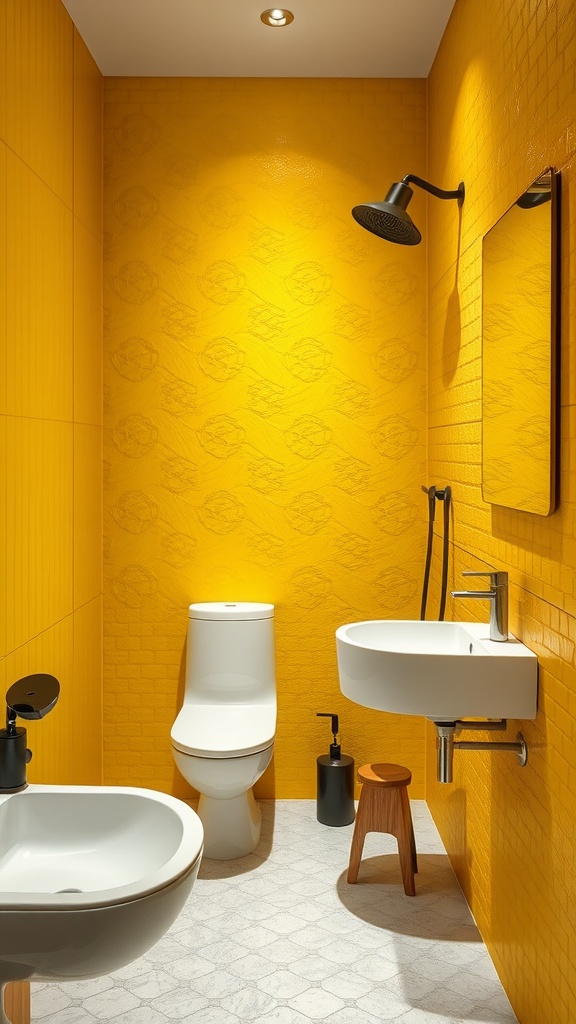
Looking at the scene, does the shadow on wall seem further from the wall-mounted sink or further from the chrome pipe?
the wall-mounted sink

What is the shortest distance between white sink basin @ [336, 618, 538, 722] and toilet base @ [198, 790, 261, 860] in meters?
0.91

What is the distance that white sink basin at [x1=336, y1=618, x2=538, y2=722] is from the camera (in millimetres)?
1840

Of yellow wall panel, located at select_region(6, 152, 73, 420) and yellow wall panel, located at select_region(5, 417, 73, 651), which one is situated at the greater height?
yellow wall panel, located at select_region(6, 152, 73, 420)

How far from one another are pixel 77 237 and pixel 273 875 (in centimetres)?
218

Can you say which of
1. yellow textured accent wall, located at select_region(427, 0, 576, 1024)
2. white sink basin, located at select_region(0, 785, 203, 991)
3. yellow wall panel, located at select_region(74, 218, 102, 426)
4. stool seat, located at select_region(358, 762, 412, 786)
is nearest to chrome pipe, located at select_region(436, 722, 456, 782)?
yellow textured accent wall, located at select_region(427, 0, 576, 1024)

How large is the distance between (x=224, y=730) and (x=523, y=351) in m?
1.62

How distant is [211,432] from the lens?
3.26 m

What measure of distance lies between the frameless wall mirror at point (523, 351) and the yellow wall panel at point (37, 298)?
48.5 inches

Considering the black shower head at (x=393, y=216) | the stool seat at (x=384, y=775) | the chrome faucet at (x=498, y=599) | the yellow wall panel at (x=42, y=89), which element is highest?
the yellow wall panel at (x=42, y=89)

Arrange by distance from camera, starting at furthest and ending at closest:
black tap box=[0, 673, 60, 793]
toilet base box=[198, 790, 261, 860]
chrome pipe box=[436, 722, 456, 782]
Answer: toilet base box=[198, 790, 261, 860] → chrome pipe box=[436, 722, 456, 782] → black tap box=[0, 673, 60, 793]

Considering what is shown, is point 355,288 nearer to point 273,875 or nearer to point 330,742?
point 330,742

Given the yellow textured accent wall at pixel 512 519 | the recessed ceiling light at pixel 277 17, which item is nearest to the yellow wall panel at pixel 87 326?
the recessed ceiling light at pixel 277 17

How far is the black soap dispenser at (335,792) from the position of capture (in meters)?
3.09

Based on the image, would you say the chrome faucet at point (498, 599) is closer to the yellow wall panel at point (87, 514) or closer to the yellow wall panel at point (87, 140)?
the yellow wall panel at point (87, 514)
